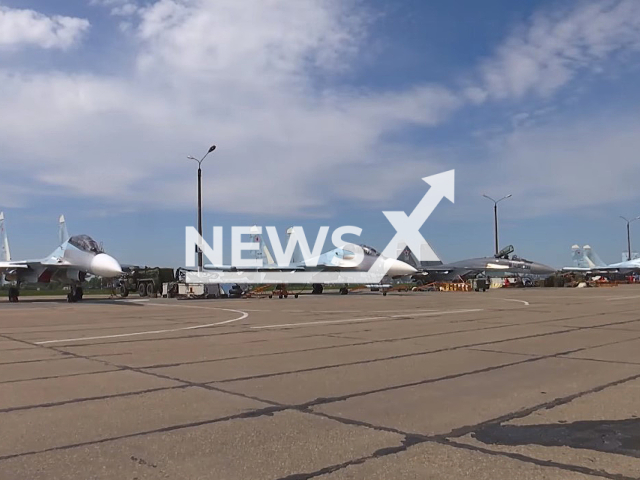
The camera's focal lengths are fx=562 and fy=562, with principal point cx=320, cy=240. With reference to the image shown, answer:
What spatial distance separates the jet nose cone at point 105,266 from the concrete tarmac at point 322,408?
14959 millimetres

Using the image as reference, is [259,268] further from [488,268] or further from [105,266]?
[488,268]

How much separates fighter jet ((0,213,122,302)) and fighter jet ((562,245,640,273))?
74339 mm

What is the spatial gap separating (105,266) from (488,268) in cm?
4361

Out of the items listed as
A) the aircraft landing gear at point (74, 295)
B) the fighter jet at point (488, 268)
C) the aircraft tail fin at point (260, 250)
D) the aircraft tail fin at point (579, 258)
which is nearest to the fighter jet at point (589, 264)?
A: the aircraft tail fin at point (579, 258)

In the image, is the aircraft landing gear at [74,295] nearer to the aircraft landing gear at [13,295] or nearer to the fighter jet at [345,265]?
the aircraft landing gear at [13,295]

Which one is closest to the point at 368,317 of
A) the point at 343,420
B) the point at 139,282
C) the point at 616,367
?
the point at 616,367

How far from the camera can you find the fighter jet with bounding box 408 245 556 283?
2311 inches

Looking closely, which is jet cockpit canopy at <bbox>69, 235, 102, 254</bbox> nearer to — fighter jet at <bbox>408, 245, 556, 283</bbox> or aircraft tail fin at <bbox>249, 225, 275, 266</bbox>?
aircraft tail fin at <bbox>249, 225, 275, 266</bbox>

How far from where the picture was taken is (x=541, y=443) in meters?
4.13

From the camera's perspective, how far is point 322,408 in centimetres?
518

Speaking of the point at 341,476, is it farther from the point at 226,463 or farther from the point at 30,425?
the point at 30,425

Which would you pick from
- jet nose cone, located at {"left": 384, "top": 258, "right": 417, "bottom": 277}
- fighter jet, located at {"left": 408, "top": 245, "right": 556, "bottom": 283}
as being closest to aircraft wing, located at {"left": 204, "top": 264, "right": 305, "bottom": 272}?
jet nose cone, located at {"left": 384, "top": 258, "right": 417, "bottom": 277}

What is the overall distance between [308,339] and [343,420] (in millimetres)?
5704

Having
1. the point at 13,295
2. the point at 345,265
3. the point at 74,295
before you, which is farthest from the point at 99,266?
the point at 345,265
